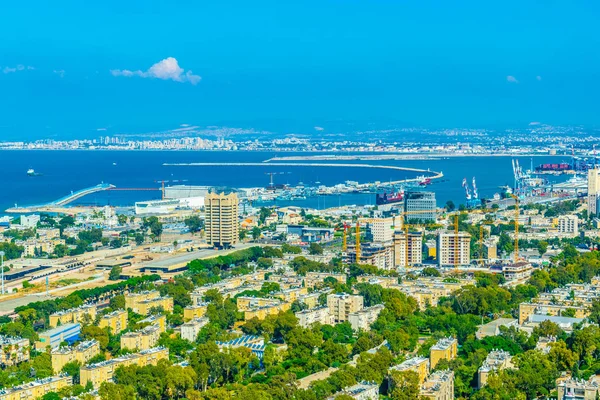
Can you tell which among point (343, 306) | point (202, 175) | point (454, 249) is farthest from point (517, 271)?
point (202, 175)

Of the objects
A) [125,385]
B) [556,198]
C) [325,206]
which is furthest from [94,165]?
[125,385]

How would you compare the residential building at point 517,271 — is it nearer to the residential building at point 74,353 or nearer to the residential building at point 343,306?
the residential building at point 343,306

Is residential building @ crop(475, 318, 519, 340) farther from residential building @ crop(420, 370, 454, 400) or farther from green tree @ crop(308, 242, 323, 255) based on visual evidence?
green tree @ crop(308, 242, 323, 255)

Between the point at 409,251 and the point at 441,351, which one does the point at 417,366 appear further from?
the point at 409,251

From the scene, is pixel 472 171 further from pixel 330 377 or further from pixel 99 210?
pixel 330 377

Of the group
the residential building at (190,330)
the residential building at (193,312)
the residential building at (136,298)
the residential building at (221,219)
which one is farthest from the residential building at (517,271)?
the residential building at (190,330)

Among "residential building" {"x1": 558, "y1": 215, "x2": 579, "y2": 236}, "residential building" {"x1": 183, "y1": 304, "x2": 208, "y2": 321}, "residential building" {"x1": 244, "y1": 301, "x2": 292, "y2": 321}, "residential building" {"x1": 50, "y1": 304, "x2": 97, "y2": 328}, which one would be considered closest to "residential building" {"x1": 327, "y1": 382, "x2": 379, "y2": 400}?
"residential building" {"x1": 244, "y1": 301, "x2": 292, "y2": 321}

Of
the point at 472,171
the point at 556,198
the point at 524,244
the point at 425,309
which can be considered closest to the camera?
the point at 425,309
